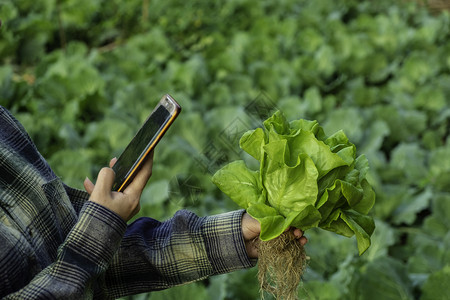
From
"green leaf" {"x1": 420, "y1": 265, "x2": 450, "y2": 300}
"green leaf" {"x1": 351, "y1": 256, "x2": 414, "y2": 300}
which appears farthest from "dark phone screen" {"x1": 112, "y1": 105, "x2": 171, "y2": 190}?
"green leaf" {"x1": 420, "y1": 265, "x2": 450, "y2": 300}

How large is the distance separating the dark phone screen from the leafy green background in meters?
0.29

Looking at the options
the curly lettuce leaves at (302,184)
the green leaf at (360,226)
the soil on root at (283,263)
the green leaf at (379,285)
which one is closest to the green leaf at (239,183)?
the curly lettuce leaves at (302,184)

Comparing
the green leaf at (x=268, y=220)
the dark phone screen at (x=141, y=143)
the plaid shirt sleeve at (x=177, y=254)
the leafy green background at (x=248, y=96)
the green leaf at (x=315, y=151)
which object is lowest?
the leafy green background at (x=248, y=96)

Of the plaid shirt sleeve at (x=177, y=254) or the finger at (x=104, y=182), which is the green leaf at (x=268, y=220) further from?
the finger at (x=104, y=182)

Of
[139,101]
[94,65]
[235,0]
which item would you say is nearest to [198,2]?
[235,0]

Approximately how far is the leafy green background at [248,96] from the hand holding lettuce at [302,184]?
25cm

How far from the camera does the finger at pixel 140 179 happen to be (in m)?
1.39

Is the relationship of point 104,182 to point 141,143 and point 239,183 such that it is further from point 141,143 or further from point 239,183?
point 239,183

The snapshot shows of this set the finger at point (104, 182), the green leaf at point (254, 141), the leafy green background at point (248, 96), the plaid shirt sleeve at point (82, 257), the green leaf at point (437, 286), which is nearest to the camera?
the plaid shirt sleeve at point (82, 257)

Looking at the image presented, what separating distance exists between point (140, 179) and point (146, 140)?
92mm

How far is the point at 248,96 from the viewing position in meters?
5.22

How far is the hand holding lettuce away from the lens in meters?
1.38

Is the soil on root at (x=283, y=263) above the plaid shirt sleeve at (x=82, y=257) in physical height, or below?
below

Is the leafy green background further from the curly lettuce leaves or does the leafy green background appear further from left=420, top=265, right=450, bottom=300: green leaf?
the curly lettuce leaves
